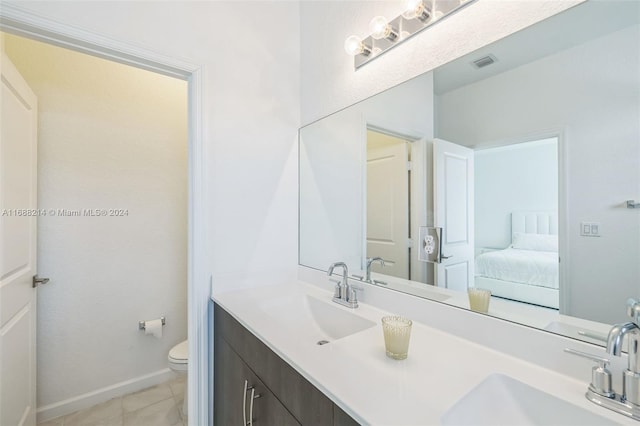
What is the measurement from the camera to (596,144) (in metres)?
0.71

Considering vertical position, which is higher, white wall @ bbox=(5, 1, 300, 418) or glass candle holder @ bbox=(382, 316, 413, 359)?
white wall @ bbox=(5, 1, 300, 418)

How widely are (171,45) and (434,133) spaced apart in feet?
4.02

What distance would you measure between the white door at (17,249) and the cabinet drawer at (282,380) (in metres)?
1.03

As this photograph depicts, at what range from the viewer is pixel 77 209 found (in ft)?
5.83

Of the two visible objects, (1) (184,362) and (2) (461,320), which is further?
(1) (184,362)

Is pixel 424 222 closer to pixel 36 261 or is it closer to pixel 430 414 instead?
pixel 430 414

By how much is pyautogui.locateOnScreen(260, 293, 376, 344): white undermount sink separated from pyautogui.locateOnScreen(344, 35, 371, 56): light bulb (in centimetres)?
113

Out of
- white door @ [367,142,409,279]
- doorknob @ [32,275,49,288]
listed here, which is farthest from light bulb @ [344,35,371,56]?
doorknob @ [32,275,49,288]

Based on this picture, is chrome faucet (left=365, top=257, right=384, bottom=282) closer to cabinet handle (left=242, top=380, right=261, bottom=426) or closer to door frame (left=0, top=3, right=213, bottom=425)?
cabinet handle (left=242, top=380, right=261, bottom=426)

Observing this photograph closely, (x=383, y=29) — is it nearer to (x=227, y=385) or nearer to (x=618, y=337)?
(x=618, y=337)

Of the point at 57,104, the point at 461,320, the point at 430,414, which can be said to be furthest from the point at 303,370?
the point at 57,104

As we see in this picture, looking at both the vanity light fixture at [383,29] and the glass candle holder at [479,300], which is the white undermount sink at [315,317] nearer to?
the glass candle holder at [479,300]

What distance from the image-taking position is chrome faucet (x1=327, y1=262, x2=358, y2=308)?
1.21 meters

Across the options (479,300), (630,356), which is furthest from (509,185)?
(630,356)
